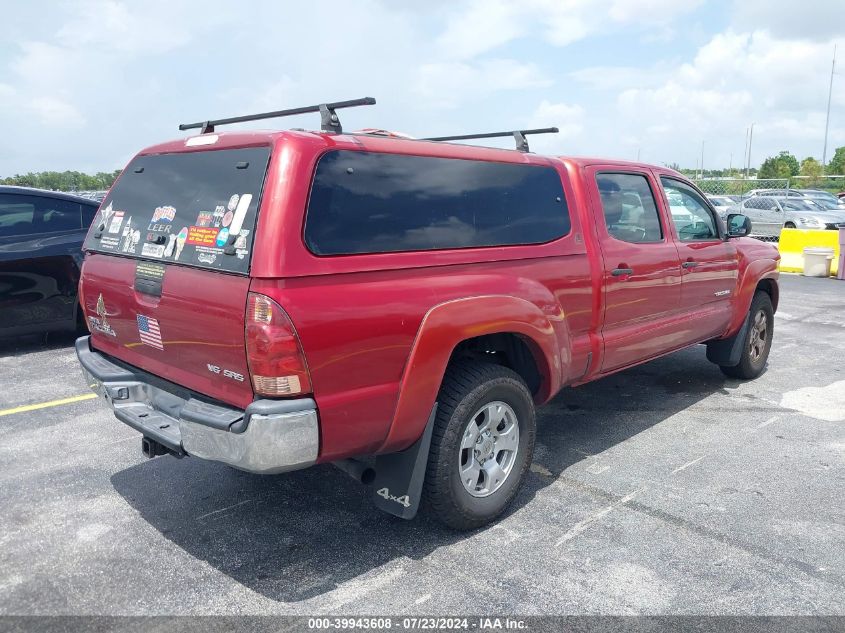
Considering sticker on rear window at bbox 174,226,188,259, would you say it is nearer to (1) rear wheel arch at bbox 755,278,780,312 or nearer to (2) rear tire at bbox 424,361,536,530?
(2) rear tire at bbox 424,361,536,530

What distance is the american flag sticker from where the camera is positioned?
3252mm

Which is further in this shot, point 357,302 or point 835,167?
point 835,167

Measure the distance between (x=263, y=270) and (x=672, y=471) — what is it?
9.50ft

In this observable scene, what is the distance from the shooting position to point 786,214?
21.3 m

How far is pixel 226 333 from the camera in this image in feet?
9.29

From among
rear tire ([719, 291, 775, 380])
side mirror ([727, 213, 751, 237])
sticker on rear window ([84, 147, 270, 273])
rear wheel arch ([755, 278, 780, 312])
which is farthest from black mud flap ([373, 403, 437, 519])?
rear wheel arch ([755, 278, 780, 312])

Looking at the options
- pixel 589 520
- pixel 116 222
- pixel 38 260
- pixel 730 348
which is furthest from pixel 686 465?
pixel 38 260

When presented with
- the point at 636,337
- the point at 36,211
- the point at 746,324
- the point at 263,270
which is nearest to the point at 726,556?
the point at 636,337

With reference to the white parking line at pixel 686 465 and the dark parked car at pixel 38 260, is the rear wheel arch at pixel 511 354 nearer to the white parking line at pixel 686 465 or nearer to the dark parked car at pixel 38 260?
the white parking line at pixel 686 465

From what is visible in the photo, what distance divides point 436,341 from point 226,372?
91 centimetres

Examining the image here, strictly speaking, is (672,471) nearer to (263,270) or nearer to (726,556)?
(726,556)

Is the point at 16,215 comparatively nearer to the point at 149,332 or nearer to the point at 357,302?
the point at 149,332

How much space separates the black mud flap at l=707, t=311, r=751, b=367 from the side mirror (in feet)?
2.66

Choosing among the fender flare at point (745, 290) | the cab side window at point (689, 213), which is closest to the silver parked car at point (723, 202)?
the fender flare at point (745, 290)
